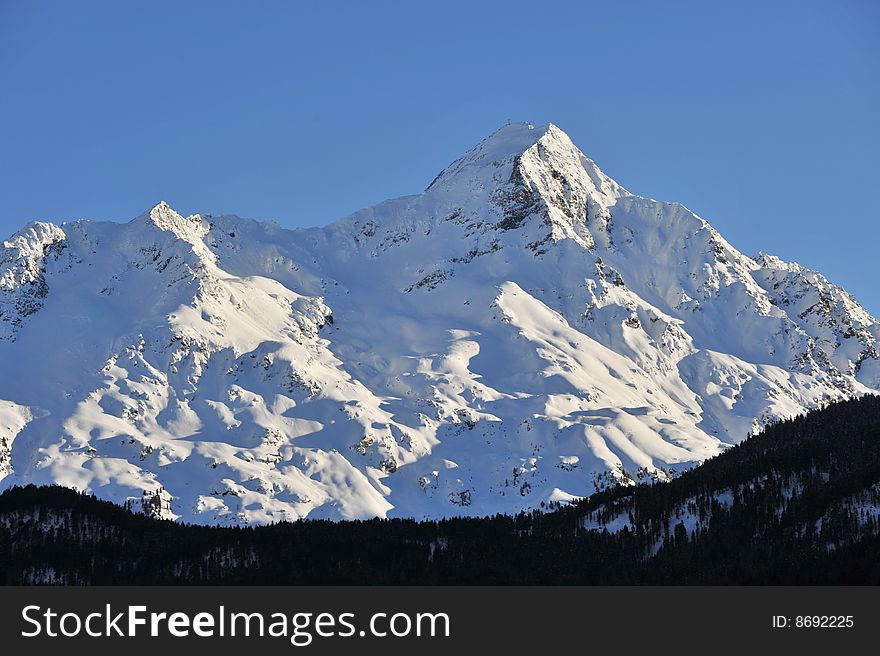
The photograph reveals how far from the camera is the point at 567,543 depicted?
162875 mm

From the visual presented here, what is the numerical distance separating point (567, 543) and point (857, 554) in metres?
38.8

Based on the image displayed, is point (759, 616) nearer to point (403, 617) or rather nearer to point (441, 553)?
point (403, 617)

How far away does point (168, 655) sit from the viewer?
112750 millimetres

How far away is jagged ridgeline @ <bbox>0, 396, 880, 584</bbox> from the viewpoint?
143125 mm

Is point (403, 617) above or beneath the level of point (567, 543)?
beneath

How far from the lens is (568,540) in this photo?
164 metres

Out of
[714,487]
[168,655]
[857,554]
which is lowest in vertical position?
[168,655]

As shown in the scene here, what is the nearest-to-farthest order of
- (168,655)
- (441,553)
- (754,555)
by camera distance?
(168,655), (754,555), (441,553)

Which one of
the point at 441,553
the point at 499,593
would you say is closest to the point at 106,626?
the point at 499,593

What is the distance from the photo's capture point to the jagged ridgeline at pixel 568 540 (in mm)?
143125

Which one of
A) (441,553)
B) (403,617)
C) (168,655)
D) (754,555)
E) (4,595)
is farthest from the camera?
(441,553)

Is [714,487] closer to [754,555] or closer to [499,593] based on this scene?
[754,555]

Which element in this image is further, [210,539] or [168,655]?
[210,539]

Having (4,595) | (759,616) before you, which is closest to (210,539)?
(4,595)
